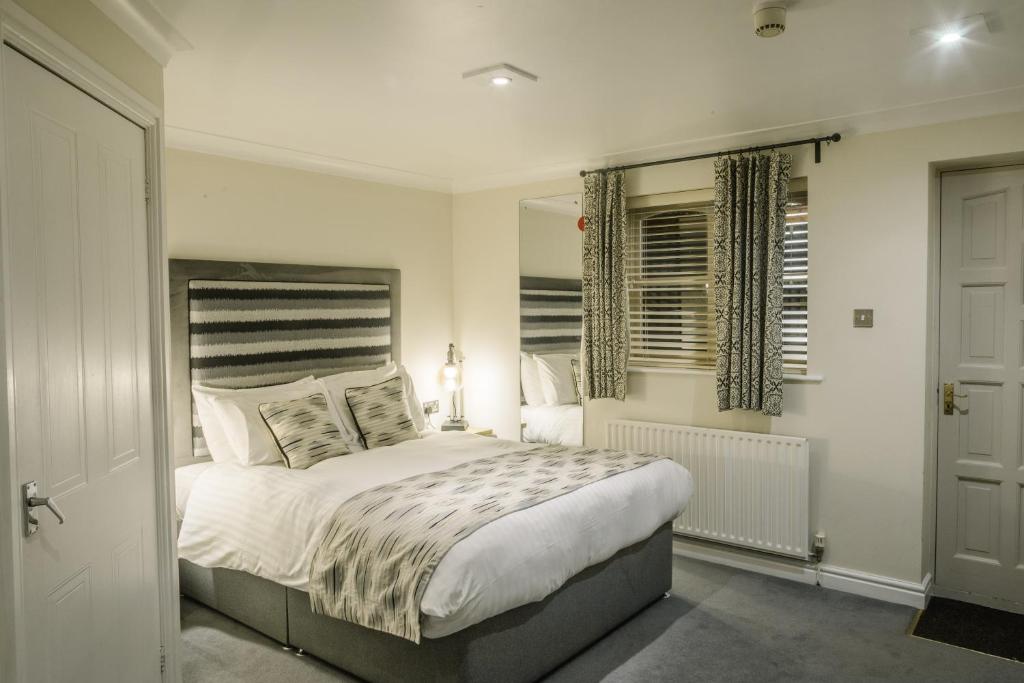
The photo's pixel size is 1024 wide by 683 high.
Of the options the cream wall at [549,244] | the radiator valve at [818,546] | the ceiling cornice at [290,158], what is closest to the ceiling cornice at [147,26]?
the ceiling cornice at [290,158]

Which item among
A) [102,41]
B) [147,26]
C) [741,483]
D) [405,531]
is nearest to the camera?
[102,41]

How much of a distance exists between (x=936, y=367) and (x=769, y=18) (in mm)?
2314

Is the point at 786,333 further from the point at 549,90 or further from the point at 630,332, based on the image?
the point at 549,90

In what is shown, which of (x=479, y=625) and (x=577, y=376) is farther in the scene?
(x=577, y=376)

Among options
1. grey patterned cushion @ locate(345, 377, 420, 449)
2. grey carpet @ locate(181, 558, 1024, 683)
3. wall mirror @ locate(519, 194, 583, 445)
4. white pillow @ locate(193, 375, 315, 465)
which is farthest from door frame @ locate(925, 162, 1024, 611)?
white pillow @ locate(193, 375, 315, 465)

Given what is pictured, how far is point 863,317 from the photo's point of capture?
3713 mm

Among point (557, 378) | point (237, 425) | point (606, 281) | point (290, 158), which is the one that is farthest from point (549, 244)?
point (237, 425)

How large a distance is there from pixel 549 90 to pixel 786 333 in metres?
1.91

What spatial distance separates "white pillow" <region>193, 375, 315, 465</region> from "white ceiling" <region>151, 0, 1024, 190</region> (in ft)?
4.53

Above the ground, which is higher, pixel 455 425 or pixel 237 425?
pixel 237 425

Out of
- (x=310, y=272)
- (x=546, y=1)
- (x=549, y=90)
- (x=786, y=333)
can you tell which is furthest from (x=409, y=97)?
(x=786, y=333)

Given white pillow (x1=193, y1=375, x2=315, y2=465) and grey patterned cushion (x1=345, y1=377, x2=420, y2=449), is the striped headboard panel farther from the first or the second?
white pillow (x1=193, y1=375, x2=315, y2=465)

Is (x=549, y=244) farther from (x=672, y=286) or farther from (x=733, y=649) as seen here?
(x=733, y=649)

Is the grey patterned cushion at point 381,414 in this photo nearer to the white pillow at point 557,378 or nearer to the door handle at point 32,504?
the white pillow at point 557,378
